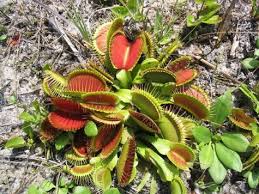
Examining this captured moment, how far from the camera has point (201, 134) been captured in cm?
278

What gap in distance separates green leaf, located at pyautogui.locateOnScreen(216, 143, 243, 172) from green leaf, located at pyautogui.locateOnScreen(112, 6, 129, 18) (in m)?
1.08

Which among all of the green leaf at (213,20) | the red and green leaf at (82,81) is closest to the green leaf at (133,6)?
the green leaf at (213,20)

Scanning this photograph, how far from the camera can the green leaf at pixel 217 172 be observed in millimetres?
2759

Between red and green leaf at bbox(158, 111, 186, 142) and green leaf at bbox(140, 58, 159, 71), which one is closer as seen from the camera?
red and green leaf at bbox(158, 111, 186, 142)

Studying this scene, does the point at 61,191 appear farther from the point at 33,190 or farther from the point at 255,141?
the point at 255,141

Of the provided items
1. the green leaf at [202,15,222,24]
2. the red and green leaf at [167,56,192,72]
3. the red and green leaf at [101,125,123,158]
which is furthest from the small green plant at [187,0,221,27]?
the red and green leaf at [101,125,123,158]

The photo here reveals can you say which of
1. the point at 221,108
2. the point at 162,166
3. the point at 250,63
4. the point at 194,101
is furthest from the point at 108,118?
the point at 250,63

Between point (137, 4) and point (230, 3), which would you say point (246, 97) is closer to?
point (230, 3)

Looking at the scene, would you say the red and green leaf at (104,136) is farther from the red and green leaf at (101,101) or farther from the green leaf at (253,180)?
the green leaf at (253,180)

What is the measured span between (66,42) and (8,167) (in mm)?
935

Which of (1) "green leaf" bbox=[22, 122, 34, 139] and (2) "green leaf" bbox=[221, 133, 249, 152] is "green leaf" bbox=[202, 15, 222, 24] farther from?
(1) "green leaf" bbox=[22, 122, 34, 139]

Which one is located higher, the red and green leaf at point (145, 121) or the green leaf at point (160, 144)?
the red and green leaf at point (145, 121)

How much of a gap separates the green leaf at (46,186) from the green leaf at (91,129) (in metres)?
0.44

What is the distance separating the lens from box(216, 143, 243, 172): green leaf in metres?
2.74
